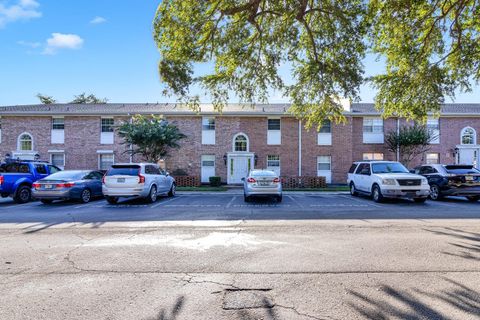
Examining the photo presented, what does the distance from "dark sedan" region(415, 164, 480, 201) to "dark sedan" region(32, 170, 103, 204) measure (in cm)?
1563

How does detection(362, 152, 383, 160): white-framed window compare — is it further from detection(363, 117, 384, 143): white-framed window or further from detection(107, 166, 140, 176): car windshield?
detection(107, 166, 140, 176): car windshield

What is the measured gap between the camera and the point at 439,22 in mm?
12188

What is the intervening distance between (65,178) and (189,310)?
40.1 ft

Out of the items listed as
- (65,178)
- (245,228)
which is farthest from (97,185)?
(245,228)

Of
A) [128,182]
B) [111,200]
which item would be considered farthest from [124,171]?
[111,200]

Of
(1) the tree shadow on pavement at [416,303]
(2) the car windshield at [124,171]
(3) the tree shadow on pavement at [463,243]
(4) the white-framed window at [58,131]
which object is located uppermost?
(4) the white-framed window at [58,131]

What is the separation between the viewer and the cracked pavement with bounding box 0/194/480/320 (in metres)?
3.60

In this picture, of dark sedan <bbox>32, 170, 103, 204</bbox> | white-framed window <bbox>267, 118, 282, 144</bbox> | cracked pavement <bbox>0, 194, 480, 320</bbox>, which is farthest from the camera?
white-framed window <bbox>267, 118, 282, 144</bbox>

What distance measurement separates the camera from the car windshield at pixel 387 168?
1448cm

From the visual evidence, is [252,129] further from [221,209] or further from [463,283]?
[463,283]

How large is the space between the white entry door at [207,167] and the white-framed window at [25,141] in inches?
551

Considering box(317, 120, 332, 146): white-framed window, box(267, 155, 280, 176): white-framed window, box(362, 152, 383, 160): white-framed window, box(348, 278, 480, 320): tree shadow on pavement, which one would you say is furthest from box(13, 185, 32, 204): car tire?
box(362, 152, 383, 160): white-framed window

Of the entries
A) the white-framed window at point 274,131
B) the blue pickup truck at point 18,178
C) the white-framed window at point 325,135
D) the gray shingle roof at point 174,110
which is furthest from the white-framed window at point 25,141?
the white-framed window at point 325,135

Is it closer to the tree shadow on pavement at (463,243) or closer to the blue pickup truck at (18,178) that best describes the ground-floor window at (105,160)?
the blue pickup truck at (18,178)
